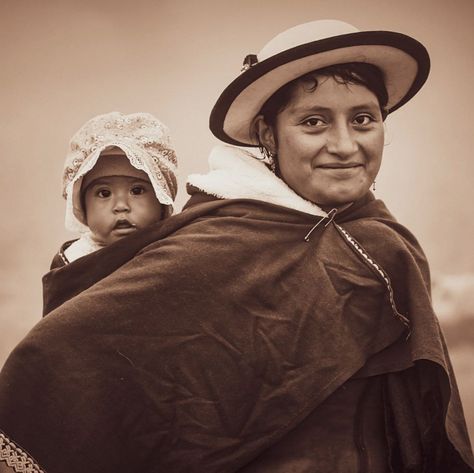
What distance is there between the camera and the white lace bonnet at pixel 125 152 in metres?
2.16

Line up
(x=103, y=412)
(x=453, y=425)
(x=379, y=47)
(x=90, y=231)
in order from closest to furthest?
(x=103, y=412), (x=453, y=425), (x=379, y=47), (x=90, y=231)

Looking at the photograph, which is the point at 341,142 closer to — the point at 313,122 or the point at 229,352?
the point at 313,122

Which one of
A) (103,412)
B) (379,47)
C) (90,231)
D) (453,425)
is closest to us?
(103,412)

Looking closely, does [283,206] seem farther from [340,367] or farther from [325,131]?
[340,367]

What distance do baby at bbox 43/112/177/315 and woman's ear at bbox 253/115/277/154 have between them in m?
0.34

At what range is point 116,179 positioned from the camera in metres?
2.21

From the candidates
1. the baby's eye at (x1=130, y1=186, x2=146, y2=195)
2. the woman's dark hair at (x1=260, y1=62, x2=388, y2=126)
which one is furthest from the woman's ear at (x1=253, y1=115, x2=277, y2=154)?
Answer: the baby's eye at (x1=130, y1=186, x2=146, y2=195)

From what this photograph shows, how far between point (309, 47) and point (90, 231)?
89 cm

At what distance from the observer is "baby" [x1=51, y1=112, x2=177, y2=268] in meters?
2.17

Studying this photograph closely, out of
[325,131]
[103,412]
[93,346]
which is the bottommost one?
[103,412]

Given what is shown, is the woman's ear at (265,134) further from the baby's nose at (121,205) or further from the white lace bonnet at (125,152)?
the baby's nose at (121,205)

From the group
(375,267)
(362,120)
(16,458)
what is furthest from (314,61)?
(16,458)

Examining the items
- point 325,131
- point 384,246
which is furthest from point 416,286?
point 325,131

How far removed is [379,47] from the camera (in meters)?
1.87
